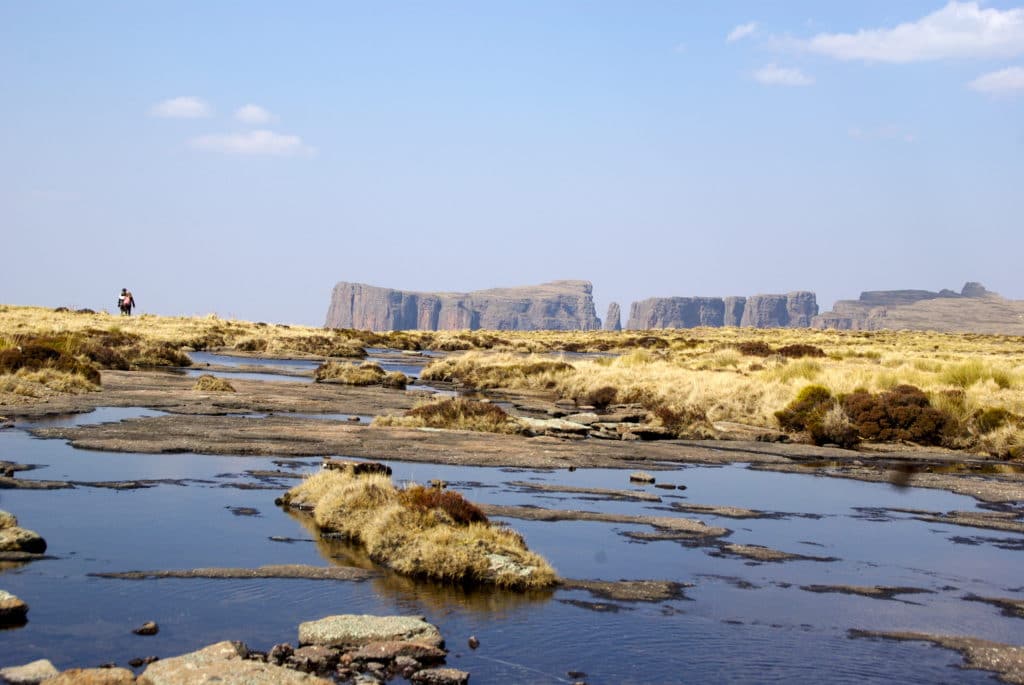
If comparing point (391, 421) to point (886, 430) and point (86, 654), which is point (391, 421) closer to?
point (886, 430)

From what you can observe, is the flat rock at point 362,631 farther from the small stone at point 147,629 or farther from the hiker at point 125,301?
the hiker at point 125,301

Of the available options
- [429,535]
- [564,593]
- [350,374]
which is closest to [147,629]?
[429,535]

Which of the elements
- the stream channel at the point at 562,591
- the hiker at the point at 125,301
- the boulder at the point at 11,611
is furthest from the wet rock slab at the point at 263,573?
the hiker at the point at 125,301

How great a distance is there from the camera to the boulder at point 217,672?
8.44 meters

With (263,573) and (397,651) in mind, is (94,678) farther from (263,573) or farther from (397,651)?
(263,573)

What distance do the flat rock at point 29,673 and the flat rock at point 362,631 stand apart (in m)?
2.28

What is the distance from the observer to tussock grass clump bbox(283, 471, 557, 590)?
42.8 feet

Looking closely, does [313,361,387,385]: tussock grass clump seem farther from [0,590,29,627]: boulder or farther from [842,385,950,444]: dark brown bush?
[0,590,29,627]: boulder

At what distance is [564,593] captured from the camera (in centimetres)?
1265

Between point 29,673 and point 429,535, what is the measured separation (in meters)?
5.80

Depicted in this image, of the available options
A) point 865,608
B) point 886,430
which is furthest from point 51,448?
point 886,430

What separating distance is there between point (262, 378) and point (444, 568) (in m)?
38.1

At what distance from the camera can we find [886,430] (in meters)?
32.0

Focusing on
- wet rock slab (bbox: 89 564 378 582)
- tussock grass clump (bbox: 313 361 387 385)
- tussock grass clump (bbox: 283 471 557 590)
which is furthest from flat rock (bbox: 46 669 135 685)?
tussock grass clump (bbox: 313 361 387 385)
